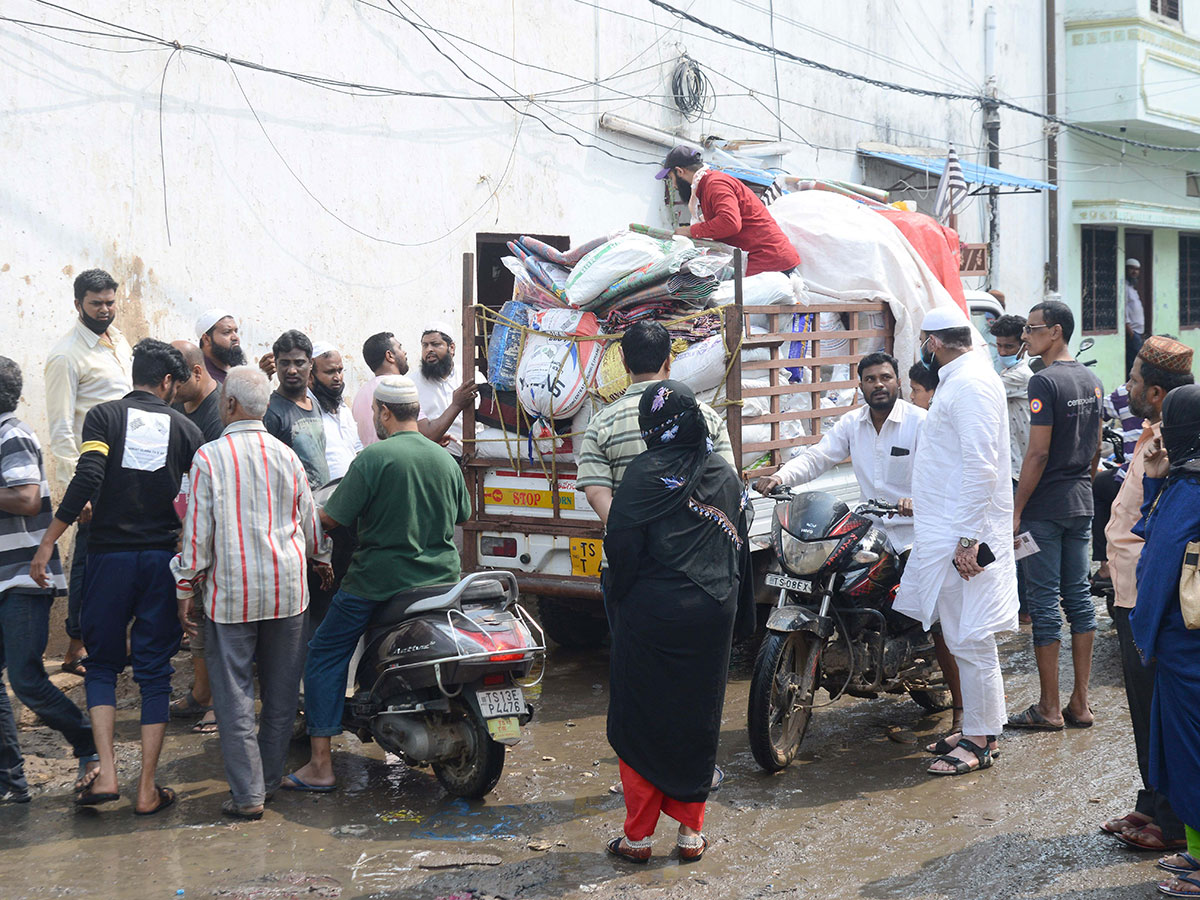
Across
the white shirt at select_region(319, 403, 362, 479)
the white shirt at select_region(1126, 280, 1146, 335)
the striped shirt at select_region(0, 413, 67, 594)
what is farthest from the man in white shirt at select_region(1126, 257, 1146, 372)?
the striped shirt at select_region(0, 413, 67, 594)

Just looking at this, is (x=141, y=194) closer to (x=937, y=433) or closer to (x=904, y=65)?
(x=937, y=433)

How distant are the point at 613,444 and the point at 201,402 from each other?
7.47 feet

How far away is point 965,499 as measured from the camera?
5176mm

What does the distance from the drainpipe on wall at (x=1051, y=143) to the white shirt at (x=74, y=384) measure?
701 inches

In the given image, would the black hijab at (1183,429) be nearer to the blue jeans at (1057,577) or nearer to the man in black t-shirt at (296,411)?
the blue jeans at (1057,577)

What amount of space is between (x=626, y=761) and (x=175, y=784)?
6.81 feet

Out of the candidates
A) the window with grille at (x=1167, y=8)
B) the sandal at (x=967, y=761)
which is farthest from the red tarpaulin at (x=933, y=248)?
the window with grille at (x=1167, y=8)

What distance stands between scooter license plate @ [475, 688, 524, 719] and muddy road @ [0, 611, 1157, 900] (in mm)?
411

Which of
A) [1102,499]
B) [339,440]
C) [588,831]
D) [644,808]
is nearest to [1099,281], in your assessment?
[1102,499]

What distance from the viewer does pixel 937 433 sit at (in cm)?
530

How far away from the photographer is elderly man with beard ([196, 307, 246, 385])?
660 cm

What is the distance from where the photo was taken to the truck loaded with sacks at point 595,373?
608 cm

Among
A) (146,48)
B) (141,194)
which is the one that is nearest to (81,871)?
(141,194)

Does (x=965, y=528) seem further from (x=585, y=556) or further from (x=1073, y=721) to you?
(x=585, y=556)
